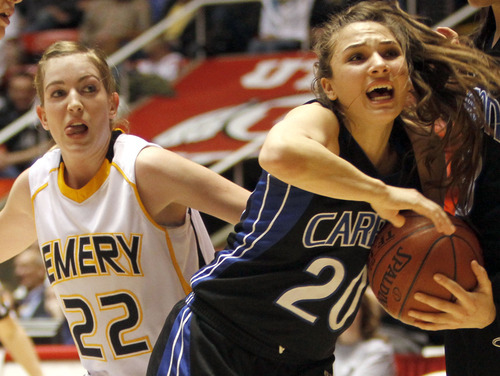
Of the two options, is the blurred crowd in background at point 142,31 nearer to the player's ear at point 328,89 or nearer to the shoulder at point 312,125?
the player's ear at point 328,89

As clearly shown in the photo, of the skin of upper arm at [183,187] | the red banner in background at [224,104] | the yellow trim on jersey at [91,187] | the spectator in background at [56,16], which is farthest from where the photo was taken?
the spectator in background at [56,16]

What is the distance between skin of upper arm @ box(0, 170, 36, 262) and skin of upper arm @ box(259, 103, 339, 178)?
1.11 metres

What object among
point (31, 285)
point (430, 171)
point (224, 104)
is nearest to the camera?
point (430, 171)

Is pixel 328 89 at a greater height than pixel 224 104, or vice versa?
pixel 328 89

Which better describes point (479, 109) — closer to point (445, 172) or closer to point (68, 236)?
point (445, 172)

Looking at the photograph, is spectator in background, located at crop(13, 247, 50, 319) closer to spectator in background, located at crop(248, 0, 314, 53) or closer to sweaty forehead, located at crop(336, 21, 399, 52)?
spectator in background, located at crop(248, 0, 314, 53)

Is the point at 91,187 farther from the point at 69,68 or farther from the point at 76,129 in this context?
the point at 69,68

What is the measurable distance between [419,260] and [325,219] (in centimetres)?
30

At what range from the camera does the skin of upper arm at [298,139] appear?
2002mm

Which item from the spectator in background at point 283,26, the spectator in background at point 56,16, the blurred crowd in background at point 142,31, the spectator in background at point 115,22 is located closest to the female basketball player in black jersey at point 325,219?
the blurred crowd in background at point 142,31

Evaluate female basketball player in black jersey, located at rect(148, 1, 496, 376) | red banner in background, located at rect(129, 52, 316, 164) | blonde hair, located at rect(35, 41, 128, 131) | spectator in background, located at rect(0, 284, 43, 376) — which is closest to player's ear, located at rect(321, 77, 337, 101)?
female basketball player in black jersey, located at rect(148, 1, 496, 376)

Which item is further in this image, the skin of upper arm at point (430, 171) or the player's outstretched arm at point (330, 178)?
the skin of upper arm at point (430, 171)

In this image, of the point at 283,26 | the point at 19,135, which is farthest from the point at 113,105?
the point at 283,26

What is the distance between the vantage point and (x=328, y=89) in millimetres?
2318
